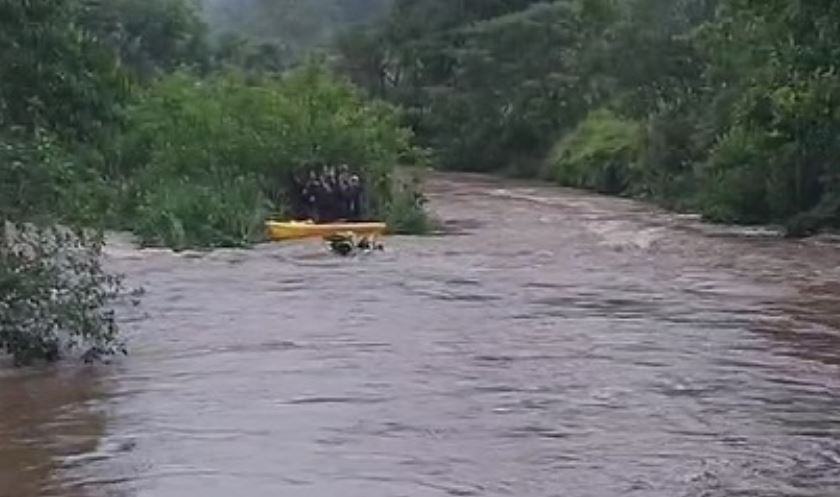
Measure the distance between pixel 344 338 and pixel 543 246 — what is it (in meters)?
12.0

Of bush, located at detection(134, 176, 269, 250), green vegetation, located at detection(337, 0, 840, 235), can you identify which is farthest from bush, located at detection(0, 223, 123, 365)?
bush, located at detection(134, 176, 269, 250)

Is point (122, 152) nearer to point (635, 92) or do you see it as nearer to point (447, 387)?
point (635, 92)

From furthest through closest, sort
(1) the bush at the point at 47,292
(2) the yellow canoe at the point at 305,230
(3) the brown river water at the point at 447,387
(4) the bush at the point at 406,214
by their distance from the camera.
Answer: (4) the bush at the point at 406,214
(2) the yellow canoe at the point at 305,230
(1) the bush at the point at 47,292
(3) the brown river water at the point at 447,387

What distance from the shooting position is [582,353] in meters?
17.4

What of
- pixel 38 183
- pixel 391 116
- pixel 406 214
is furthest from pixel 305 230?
pixel 38 183

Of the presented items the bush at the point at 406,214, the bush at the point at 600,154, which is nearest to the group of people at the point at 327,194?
the bush at the point at 406,214

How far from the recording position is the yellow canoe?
103 feet

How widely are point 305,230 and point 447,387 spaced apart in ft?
52.9

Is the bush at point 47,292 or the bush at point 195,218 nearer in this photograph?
the bush at point 47,292

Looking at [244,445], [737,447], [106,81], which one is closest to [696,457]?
[737,447]

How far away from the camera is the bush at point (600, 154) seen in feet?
155

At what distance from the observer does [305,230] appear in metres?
31.3

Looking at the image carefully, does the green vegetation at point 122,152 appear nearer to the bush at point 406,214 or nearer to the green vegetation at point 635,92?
the bush at point 406,214

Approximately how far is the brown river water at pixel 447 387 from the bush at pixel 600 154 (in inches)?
809
